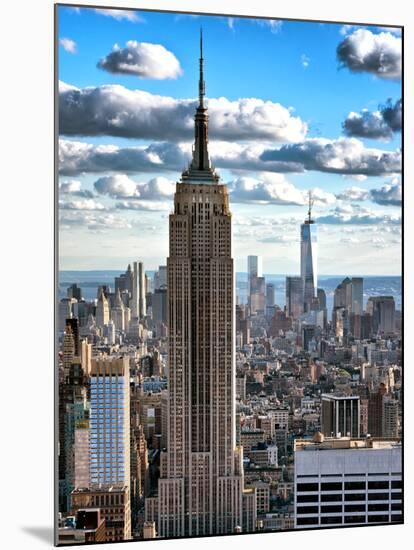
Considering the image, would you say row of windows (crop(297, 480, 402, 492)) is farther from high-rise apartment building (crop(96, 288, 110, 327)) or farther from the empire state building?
high-rise apartment building (crop(96, 288, 110, 327))

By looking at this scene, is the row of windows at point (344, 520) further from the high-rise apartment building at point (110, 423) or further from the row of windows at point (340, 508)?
the high-rise apartment building at point (110, 423)

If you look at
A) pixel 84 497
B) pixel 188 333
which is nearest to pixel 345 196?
pixel 188 333

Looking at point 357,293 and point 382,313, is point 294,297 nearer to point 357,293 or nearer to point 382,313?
point 357,293

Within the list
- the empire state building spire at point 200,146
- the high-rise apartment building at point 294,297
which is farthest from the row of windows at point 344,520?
the empire state building spire at point 200,146

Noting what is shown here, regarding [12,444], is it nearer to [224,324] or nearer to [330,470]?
[224,324]

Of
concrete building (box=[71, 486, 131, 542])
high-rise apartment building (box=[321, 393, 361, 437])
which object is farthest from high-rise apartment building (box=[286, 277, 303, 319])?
concrete building (box=[71, 486, 131, 542])

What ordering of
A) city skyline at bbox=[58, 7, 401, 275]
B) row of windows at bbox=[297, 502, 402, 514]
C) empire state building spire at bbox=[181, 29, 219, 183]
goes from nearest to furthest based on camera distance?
city skyline at bbox=[58, 7, 401, 275], empire state building spire at bbox=[181, 29, 219, 183], row of windows at bbox=[297, 502, 402, 514]

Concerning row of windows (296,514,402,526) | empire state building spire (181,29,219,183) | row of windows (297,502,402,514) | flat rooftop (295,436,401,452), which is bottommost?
row of windows (296,514,402,526)
